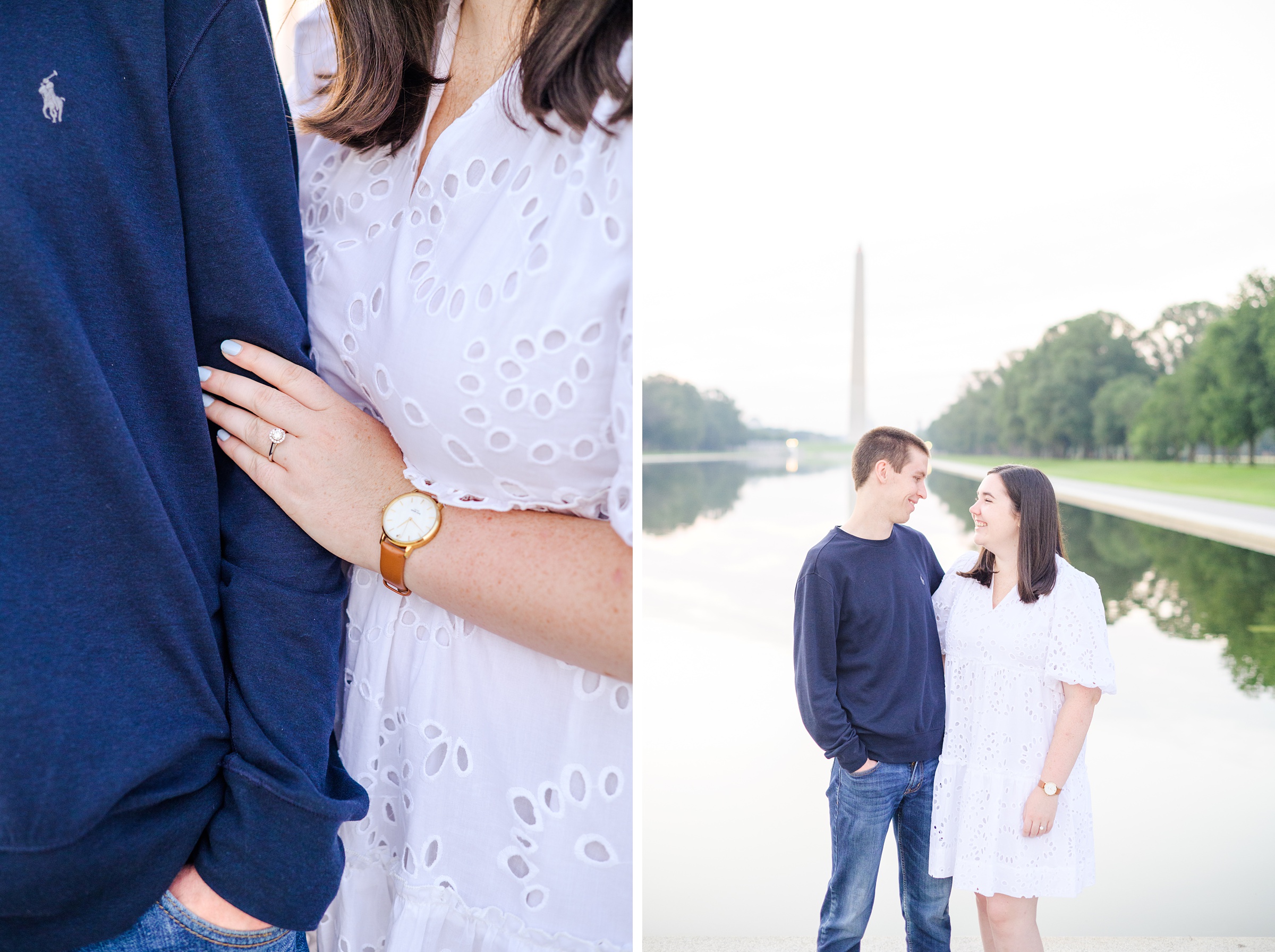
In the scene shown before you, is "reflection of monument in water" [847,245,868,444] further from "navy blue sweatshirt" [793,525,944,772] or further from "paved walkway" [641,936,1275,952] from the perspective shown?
"paved walkway" [641,936,1275,952]

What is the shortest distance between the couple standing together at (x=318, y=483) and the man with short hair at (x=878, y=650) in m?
1.36

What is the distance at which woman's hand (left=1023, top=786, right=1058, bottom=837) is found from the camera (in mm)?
1722

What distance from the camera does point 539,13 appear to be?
585 millimetres

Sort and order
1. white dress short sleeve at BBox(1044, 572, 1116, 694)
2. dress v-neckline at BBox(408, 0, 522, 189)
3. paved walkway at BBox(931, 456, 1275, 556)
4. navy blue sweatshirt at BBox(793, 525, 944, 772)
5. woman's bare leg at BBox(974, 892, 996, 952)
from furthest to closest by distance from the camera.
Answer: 1. paved walkway at BBox(931, 456, 1275, 556)
2. woman's bare leg at BBox(974, 892, 996, 952)
3. navy blue sweatshirt at BBox(793, 525, 944, 772)
4. white dress short sleeve at BBox(1044, 572, 1116, 694)
5. dress v-neckline at BBox(408, 0, 522, 189)

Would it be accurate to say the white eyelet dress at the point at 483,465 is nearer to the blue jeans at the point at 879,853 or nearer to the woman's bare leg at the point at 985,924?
the blue jeans at the point at 879,853

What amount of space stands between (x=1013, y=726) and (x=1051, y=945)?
6.37 ft

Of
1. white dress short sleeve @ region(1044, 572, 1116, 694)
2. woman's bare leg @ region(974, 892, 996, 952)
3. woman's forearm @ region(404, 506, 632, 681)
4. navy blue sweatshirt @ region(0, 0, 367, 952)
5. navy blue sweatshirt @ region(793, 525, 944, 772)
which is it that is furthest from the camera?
woman's bare leg @ region(974, 892, 996, 952)

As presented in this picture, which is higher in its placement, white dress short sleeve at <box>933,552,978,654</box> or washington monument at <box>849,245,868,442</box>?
washington monument at <box>849,245,868,442</box>

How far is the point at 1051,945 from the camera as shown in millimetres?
2984

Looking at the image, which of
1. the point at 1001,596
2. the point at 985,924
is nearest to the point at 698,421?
the point at 1001,596

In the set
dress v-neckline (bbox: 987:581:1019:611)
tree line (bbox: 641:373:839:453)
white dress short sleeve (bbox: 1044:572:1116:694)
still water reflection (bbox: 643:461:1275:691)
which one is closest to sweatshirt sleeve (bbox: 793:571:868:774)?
dress v-neckline (bbox: 987:581:1019:611)

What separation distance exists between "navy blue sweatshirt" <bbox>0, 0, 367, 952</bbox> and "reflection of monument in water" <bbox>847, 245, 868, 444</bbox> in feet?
7.97

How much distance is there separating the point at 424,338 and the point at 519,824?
406 mm

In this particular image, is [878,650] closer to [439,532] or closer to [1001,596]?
[1001,596]
